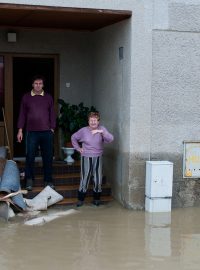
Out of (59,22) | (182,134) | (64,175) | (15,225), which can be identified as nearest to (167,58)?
(182,134)

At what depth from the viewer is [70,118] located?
860cm

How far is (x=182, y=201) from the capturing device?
7621 mm

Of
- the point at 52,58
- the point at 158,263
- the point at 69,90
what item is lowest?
the point at 158,263

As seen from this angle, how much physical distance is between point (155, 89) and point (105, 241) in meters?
2.56

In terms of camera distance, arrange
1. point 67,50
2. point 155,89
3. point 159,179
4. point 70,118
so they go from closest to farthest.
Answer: point 159,179 → point 155,89 → point 70,118 → point 67,50

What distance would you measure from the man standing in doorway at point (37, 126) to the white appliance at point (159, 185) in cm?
154

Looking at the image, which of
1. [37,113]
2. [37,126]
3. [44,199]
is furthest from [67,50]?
[44,199]

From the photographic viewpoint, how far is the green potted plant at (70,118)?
28.1 feet

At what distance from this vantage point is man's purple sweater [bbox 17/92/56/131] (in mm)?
→ 7551

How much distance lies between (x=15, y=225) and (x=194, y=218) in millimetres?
2530

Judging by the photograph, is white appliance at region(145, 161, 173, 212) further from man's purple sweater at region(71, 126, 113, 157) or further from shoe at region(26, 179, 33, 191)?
shoe at region(26, 179, 33, 191)

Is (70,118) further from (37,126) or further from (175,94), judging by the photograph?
(175,94)

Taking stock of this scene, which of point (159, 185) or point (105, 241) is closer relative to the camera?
point (105, 241)

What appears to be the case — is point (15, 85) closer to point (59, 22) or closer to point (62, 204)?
point (59, 22)
